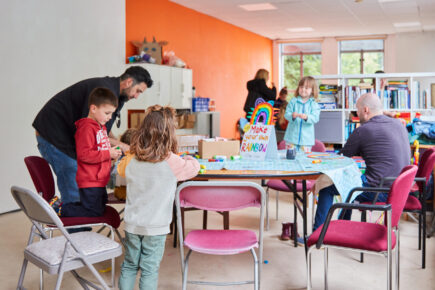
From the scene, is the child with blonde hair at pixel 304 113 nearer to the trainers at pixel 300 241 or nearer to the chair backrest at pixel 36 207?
the trainers at pixel 300 241

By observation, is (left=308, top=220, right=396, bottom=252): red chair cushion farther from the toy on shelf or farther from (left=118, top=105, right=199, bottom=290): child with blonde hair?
the toy on shelf

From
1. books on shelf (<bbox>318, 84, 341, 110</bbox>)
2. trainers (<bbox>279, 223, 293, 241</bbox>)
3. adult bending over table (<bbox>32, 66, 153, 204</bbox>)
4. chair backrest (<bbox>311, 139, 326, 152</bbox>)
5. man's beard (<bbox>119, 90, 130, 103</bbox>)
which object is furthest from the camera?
books on shelf (<bbox>318, 84, 341, 110</bbox>)

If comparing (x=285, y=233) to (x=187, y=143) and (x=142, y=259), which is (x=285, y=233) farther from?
(x=142, y=259)

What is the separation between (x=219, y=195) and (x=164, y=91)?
541 cm

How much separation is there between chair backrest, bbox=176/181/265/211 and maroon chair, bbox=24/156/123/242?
0.61m

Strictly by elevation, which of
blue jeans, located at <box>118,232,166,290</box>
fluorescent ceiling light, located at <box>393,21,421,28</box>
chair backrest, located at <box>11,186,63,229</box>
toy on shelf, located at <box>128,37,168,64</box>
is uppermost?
fluorescent ceiling light, located at <box>393,21,421,28</box>

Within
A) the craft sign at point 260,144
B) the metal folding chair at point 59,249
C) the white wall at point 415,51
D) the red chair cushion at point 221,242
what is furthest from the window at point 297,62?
the metal folding chair at point 59,249

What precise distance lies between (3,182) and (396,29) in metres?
11.1

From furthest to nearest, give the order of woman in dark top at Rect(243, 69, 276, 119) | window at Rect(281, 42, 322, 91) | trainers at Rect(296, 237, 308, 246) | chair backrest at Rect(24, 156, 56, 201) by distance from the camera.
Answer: window at Rect(281, 42, 322, 91)
woman in dark top at Rect(243, 69, 276, 119)
trainers at Rect(296, 237, 308, 246)
chair backrest at Rect(24, 156, 56, 201)

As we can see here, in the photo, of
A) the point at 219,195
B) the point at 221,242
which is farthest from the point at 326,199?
the point at 219,195

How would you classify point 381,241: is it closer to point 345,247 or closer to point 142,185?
point 345,247

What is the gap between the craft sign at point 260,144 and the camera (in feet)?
11.5

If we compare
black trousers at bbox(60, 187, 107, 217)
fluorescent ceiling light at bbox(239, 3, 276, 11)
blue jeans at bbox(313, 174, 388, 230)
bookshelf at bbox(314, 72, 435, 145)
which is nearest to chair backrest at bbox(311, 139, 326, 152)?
blue jeans at bbox(313, 174, 388, 230)

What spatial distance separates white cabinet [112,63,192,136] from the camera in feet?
23.3
